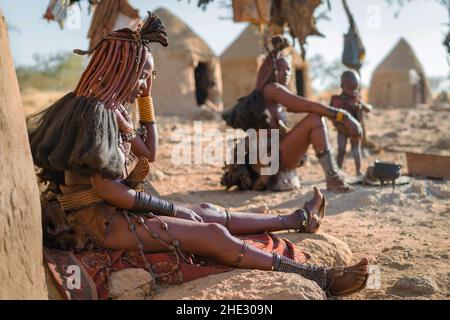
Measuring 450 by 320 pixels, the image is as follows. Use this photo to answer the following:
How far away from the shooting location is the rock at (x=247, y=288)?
252cm

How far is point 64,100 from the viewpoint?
9.63ft

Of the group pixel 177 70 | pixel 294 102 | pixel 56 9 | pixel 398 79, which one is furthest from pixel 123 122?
pixel 398 79

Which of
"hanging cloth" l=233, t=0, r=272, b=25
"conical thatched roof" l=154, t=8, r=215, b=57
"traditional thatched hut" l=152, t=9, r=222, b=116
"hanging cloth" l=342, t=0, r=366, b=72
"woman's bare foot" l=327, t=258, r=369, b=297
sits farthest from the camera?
"conical thatched roof" l=154, t=8, r=215, b=57

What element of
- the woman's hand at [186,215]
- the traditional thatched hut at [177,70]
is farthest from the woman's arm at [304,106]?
the traditional thatched hut at [177,70]

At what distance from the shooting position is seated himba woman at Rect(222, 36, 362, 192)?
5.58 metres

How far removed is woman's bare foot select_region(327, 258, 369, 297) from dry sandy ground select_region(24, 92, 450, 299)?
15cm

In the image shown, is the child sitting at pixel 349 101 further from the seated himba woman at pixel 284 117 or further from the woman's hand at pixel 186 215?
the woman's hand at pixel 186 215

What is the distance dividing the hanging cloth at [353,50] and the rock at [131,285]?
6.67 meters

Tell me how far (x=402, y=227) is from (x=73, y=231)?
2823 millimetres

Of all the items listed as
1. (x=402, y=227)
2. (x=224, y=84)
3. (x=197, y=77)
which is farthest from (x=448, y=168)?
(x=197, y=77)

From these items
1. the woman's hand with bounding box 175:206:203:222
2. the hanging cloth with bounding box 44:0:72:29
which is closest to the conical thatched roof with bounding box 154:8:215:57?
the hanging cloth with bounding box 44:0:72:29

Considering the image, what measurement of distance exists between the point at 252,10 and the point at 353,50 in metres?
2.33

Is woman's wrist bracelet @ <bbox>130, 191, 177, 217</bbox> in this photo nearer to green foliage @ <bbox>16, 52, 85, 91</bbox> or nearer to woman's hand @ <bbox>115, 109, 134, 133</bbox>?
woman's hand @ <bbox>115, 109, 134, 133</bbox>
